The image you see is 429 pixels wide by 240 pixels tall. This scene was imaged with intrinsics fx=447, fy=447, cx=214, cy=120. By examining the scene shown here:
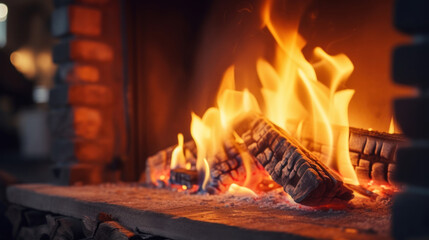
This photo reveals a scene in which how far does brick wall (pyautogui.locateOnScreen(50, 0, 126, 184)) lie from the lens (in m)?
2.94

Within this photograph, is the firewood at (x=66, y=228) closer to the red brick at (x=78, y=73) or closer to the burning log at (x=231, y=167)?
the burning log at (x=231, y=167)

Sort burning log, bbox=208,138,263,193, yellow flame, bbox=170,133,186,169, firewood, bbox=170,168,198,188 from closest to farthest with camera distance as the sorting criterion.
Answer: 1. burning log, bbox=208,138,263,193
2. firewood, bbox=170,168,198,188
3. yellow flame, bbox=170,133,186,169

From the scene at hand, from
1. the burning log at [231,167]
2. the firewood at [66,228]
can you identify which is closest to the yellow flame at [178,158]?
the burning log at [231,167]

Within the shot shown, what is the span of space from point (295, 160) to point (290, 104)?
650 mm

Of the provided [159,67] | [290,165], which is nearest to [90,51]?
[159,67]

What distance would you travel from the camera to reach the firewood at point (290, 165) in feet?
5.84

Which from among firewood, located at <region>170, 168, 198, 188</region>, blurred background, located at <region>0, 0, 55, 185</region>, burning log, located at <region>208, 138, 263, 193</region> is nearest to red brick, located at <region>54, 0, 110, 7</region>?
firewood, located at <region>170, 168, 198, 188</region>

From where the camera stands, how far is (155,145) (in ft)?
10.1

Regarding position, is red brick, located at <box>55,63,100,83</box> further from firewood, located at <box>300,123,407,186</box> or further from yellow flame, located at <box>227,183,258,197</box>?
firewood, located at <box>300,123,407,186</box>

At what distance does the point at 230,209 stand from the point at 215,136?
69cm

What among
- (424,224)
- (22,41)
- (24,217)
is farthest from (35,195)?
(22,41)

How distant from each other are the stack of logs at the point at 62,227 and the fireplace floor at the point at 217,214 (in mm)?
42

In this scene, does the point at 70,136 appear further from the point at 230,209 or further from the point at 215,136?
the point at 230,209

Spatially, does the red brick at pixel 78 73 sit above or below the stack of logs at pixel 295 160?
above
